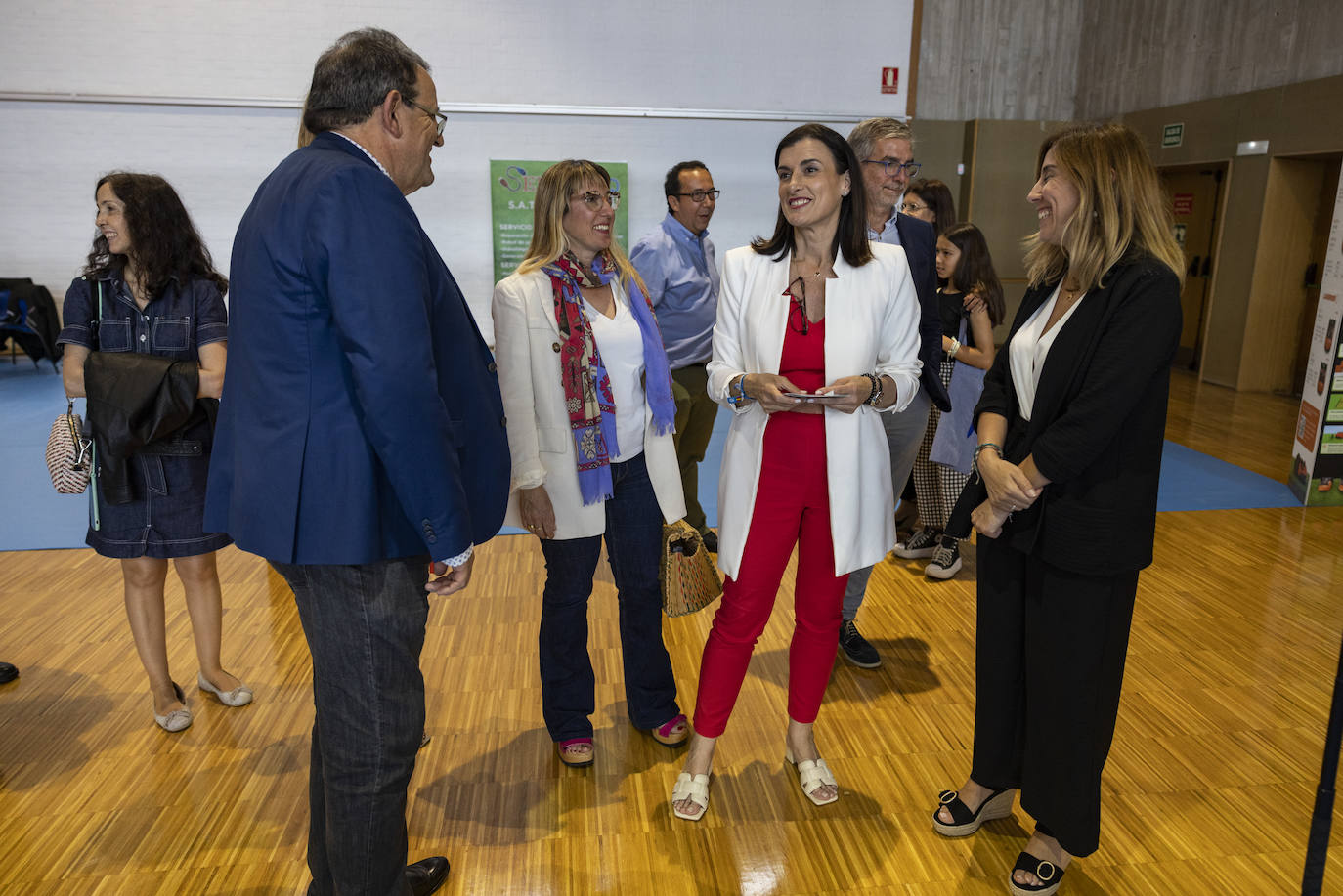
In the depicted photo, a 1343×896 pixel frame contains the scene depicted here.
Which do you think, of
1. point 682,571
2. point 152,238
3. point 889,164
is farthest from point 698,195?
point 152,238

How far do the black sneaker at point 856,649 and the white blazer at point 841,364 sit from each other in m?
1.04

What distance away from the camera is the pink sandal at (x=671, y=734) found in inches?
109

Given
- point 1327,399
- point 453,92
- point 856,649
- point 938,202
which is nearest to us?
point 856,649

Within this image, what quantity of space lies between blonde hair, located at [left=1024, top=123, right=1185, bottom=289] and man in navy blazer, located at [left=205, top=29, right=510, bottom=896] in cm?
137

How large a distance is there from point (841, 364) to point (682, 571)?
795 mm

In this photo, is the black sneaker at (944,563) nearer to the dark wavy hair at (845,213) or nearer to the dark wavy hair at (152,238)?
the dark wavy hair at (845,213)

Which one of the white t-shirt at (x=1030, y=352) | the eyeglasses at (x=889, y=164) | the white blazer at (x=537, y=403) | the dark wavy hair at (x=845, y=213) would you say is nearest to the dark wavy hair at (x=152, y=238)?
the white blazer at (x=537, y=403)

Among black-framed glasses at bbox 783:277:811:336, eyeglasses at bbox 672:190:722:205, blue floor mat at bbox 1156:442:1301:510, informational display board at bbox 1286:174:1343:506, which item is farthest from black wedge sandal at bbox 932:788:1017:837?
informational display board at bbox 1286:174:1343:506

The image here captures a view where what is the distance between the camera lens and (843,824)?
2.40 meters

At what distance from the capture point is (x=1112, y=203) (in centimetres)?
189

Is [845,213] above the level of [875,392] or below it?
above

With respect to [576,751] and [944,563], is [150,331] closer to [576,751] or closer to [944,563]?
[576,751]

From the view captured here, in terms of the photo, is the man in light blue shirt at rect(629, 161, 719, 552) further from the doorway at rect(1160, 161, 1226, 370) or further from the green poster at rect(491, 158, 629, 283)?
the doorway at rect(1160, 161, 1226, 370)

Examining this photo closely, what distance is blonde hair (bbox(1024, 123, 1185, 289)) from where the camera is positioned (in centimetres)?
188
